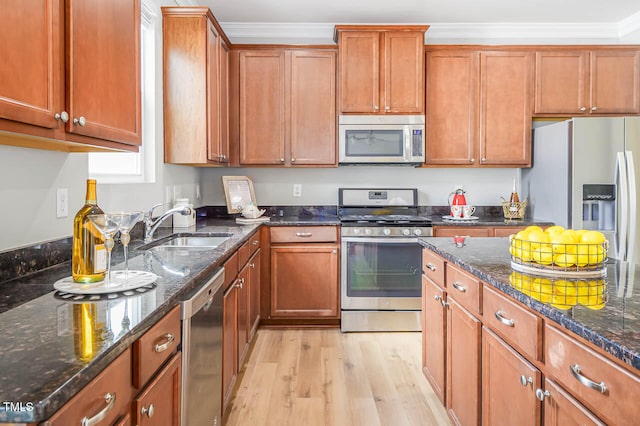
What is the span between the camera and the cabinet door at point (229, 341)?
2.17 metres

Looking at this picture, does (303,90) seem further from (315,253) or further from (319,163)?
(315,253)

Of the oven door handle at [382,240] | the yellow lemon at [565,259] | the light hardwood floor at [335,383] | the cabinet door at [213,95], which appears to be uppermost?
the cabinet door at [213,95]

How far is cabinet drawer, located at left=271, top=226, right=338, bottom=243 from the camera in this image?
372cm

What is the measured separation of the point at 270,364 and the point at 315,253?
1.00 m

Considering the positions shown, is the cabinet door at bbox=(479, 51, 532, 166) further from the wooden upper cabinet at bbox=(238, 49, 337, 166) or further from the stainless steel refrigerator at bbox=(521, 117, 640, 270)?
the wooden upper cabinet at bbox=(238, 49, 337, 166)

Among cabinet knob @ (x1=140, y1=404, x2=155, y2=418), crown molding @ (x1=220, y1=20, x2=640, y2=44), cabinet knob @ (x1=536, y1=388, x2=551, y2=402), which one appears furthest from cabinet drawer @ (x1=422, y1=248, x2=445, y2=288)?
crown molding @ (x1=220, y1=20, x2=640, y2=44)

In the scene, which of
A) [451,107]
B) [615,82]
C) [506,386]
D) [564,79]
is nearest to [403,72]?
[451,107]

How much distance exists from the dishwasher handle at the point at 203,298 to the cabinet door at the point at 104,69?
61cm

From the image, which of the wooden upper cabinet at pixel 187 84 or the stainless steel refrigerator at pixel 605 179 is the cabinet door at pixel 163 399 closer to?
the wooden upper cabinet at pixel 187 84

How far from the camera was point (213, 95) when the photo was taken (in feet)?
11.0

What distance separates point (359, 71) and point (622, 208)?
88.9 inches

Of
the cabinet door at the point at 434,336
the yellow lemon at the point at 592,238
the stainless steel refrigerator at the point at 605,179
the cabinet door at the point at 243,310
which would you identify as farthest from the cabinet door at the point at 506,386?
the stainless steel refrigerator at the point at 605,179

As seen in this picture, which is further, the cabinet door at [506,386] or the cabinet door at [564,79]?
the cabinet door at [564,79]

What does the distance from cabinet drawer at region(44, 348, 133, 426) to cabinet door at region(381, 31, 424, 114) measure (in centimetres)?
325
